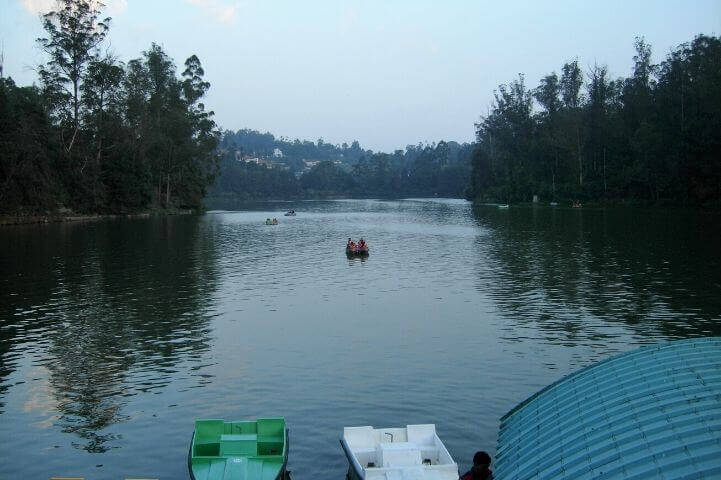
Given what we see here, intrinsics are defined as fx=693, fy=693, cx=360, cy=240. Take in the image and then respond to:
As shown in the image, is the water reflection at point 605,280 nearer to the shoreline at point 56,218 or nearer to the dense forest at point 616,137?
the dense forest at point 616,137

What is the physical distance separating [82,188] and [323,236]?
42583 millimetres

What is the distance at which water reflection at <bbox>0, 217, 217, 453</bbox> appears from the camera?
19469 millimetres

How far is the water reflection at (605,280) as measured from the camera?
28.1 metres

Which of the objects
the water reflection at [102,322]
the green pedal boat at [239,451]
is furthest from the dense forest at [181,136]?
the green pedal boat at [239,451]

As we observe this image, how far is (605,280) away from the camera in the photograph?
132ft

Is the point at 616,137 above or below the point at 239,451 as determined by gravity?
above

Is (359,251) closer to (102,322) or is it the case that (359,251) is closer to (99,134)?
(102,322)

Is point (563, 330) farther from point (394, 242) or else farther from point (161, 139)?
point (161, 139)

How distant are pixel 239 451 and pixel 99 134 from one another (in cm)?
10062

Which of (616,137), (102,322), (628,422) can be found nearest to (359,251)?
(102,322)

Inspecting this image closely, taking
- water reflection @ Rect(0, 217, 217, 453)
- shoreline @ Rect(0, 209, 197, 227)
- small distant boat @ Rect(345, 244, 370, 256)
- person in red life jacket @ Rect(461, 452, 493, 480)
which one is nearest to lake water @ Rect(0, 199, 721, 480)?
water reflection @ Rect(0, 217, 217, 453)

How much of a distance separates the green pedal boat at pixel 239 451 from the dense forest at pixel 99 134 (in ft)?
253

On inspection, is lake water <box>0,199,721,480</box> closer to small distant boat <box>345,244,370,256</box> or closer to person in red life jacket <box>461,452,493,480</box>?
small distant boat <box>345,244,370,256</box>

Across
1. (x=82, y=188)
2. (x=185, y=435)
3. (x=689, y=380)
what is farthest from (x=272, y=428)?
(x=82, y=188)
